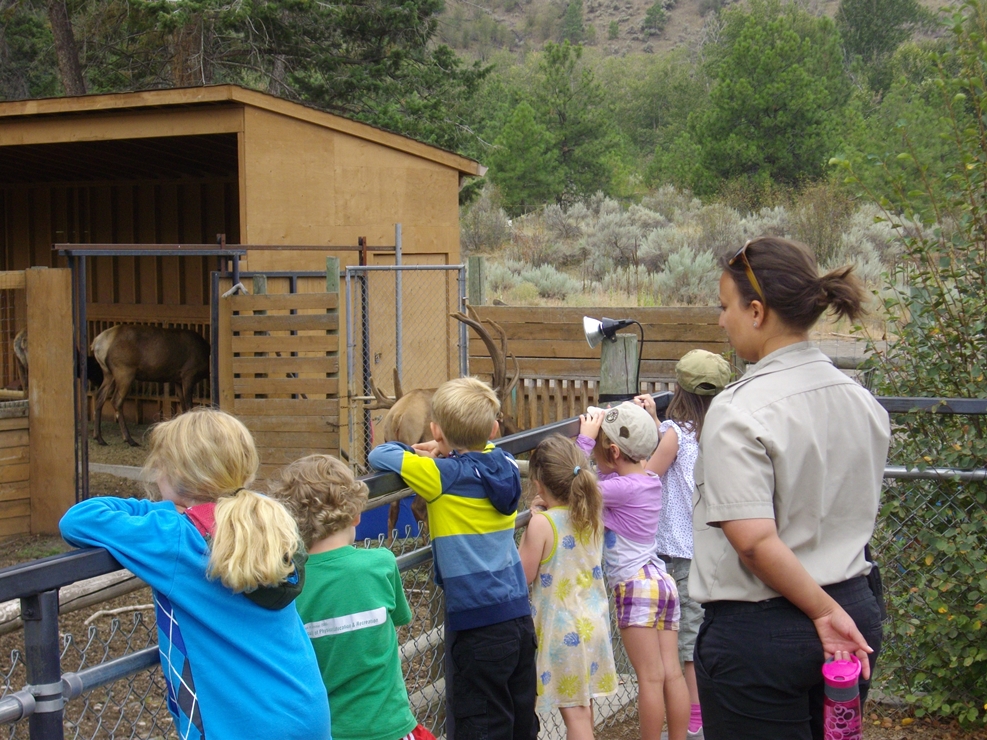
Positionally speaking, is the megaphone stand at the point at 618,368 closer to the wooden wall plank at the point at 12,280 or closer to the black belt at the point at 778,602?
the black belt at the point at 778,602

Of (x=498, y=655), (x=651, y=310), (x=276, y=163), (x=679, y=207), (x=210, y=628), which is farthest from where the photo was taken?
(x=679, y=207)

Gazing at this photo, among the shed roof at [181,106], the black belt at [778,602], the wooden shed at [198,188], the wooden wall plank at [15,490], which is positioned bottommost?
the wooden wall plank at [15,490]

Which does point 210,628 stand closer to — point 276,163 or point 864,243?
point 276,163

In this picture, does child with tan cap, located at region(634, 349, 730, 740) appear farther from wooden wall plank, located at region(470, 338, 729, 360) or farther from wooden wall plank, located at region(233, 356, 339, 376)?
wooden wall plank, located at region(470, 338, 729, 360)

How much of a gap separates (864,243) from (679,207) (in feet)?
30.2

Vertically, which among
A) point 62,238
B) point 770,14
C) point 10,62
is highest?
point 770,14

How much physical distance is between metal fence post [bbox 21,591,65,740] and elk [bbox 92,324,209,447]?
12.0m

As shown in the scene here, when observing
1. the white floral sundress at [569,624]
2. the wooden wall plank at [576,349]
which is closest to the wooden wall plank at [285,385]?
the wooden wall plank at [576,349]

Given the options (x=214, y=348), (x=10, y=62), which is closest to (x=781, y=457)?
(x=214, y=348)

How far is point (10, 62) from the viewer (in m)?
23.6

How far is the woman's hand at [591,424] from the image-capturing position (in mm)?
3562

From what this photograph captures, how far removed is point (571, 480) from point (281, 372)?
6407 mm

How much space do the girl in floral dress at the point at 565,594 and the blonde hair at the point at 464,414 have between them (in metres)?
0.39

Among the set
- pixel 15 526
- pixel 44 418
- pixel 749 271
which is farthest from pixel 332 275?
pixel 749 271
